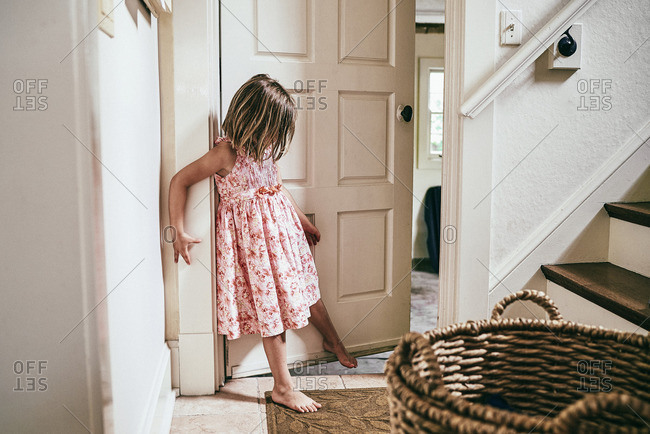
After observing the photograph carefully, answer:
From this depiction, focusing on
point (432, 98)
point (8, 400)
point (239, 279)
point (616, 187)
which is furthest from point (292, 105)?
point (432, 98)

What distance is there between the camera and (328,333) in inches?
91.7

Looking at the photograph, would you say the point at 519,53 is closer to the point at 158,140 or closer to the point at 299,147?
the point at 299,147

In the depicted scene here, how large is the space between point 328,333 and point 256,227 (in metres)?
0.62

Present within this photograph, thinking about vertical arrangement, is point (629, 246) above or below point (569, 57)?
below

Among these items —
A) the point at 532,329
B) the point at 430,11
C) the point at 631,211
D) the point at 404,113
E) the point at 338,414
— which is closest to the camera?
the point at 532,329

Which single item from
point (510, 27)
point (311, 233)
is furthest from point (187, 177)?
point (510, 27)

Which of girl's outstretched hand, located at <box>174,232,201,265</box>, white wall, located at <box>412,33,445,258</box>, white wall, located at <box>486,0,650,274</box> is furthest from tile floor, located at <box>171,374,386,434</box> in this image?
white wall, located at <box>412,33,445,258</box>

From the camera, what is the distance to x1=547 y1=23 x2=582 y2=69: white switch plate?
1.89 m

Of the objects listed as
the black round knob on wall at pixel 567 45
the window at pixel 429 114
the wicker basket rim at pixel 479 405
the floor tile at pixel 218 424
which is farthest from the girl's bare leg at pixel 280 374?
the window at pixel 429 114

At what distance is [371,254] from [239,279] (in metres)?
0.66

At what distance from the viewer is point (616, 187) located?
1.97 metres

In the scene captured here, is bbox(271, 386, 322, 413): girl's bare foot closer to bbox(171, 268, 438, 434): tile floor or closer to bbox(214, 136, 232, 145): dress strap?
bbox(171, 268, 438, 434): tile floor

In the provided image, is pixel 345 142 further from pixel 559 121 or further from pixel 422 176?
pixel 422 176

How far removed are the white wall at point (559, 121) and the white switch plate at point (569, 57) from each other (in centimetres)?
3
